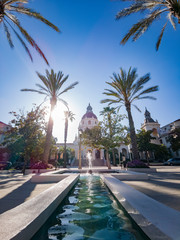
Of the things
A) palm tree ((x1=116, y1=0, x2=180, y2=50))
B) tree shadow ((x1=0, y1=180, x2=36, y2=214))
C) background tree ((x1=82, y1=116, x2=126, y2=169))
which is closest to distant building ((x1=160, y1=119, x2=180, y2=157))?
background tree ((x1=82, y1=116, x2=126, y2=169))

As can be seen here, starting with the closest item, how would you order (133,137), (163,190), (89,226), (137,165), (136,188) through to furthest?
1. (89,226)
2. (163,190)
3. (136,188)
4. (137,165)
5. (133,137)

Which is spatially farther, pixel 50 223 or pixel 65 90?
pixel 65 90

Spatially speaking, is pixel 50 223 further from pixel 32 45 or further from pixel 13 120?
pixel 13 120

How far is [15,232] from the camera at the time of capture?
1473 millimetres

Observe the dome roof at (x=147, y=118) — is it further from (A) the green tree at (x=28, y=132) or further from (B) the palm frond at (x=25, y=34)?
(B) the palm frond at (x=25, y=34)

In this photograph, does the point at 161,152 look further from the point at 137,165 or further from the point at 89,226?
the point at 89,226

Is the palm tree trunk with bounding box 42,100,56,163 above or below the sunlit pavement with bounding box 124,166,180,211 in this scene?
above

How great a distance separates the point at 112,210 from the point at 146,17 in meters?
12.3

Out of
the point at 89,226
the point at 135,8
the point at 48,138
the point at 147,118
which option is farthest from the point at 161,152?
the point at 89,226

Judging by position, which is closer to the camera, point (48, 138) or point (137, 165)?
point (137, 165)

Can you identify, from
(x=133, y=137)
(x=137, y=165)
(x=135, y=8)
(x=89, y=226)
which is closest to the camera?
(x=89, y=226)

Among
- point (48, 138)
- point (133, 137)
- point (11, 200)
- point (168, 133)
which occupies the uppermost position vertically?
point (168, 133)

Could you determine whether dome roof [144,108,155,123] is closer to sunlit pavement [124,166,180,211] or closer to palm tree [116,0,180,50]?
palm tree [116,0,180,50]

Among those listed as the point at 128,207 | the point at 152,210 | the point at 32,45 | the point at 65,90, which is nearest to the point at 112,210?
the point at 128,207
